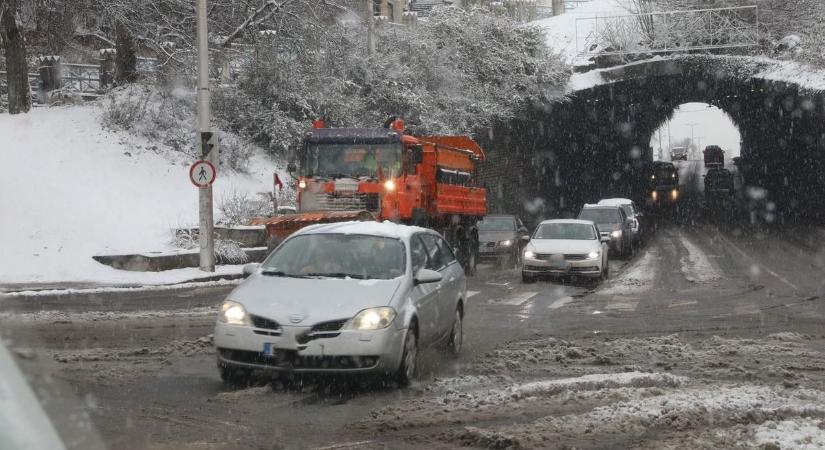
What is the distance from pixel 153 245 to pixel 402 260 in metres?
14.1

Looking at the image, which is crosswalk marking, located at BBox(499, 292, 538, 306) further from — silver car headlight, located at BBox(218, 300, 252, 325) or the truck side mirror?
silver car headlight, located at BBox(218, 300, 252, 325)

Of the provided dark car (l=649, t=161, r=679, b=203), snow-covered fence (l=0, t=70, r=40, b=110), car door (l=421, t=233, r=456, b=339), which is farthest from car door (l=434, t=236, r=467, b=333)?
dark car (l=649, t=161, r=679, b=203)

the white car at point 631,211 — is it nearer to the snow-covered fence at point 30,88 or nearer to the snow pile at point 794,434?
the snow-covered fence at point 30,88

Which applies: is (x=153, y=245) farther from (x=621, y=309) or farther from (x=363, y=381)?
(x=363, y=381)

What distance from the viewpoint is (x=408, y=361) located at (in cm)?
840

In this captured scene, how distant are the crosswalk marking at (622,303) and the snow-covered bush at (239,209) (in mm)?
10824

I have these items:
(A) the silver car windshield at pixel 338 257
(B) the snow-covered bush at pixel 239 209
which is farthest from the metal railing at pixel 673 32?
(A) the silver car windshield at pixel 338 257

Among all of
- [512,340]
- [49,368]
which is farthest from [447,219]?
[49,368]

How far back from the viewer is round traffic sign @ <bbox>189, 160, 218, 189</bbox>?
1978cm

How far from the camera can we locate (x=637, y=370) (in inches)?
354

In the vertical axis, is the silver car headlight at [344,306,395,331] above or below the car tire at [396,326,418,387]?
above

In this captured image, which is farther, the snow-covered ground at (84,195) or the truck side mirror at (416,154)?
the snow-covered ground at (84,195)

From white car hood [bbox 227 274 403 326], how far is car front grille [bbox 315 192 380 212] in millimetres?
10272

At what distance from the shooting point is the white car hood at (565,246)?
21750 mm
